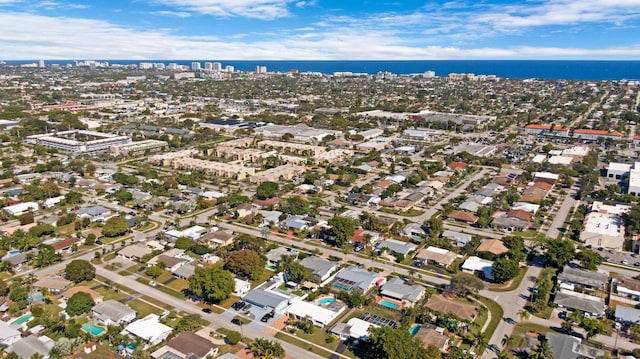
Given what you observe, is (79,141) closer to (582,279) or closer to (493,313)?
(493,313)

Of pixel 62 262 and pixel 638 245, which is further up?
pixel 638 245

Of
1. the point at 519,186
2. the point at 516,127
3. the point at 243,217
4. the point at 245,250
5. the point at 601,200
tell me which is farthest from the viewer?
the point at 516,127

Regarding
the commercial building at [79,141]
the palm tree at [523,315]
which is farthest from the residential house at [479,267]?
the commercial building at [79,141]

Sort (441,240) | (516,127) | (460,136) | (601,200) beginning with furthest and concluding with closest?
(516,127) < (460,136) < (601,200) < (441,240)

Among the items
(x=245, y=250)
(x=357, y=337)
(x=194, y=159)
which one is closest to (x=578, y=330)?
(x=357, y=337)

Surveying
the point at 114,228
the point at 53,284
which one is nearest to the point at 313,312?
the point at 53,284

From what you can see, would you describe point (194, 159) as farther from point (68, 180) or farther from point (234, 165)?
point (68, 180)

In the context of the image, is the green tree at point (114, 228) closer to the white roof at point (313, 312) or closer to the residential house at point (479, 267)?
the white roof at point (313, 312)
